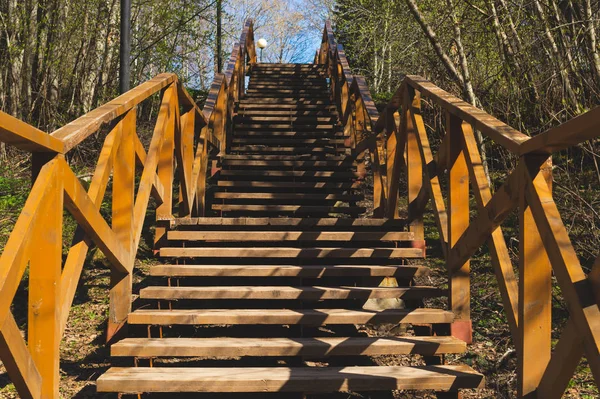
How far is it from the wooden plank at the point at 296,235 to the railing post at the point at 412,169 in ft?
0.64

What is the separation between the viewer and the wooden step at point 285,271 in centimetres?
330

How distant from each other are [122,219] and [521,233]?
2.06m

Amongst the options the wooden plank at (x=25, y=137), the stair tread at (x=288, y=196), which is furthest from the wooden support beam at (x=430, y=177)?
the wooden plank at (x=25, y=137)

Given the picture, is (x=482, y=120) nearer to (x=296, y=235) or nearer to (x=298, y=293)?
(x=298, y=293)

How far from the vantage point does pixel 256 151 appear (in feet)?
22.8

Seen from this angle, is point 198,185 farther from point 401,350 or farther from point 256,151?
point 401,350

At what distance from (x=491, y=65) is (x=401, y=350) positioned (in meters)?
5.72

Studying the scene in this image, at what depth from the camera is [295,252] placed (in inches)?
142

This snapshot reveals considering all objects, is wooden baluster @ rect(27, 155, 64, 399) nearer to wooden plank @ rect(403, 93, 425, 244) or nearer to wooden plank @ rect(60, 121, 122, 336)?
wooden plank @ rect(60, 121, 122, 336)

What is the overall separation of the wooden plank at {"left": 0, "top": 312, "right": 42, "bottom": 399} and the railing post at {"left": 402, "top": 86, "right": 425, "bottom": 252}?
277cm

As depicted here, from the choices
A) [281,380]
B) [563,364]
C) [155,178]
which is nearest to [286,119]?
[155,178]

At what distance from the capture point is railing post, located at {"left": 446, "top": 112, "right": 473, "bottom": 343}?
2.97 metres

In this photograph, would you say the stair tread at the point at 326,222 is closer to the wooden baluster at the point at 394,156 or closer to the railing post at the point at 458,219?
the wooden baluster at the point at 394,156

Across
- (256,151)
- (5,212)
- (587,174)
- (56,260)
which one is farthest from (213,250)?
(587,174)
